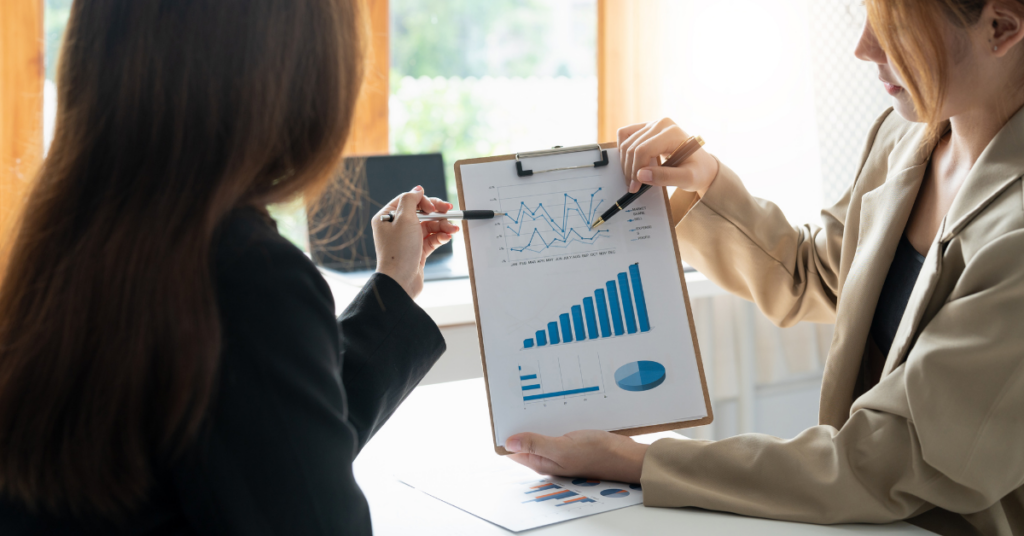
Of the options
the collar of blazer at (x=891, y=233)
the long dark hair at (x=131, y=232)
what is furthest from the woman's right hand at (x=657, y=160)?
the long dark hair at (x=131, y=232)

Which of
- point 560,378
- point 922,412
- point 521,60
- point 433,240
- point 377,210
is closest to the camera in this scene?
point 922,412

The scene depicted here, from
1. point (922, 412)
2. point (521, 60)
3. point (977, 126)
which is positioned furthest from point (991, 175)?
point (521, 60)

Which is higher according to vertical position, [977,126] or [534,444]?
[977,126]

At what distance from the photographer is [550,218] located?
0.90 meters

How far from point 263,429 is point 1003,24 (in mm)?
771

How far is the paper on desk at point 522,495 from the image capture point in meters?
0.73

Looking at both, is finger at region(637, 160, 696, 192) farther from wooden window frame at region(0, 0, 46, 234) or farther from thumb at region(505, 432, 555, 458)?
wooden window frame at region(0, 0, 46, 234)

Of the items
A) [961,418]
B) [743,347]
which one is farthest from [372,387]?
[743,347]

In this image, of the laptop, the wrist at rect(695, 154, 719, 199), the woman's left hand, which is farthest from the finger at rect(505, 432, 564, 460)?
the laptop

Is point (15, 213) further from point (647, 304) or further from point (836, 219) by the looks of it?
point (836, 219)

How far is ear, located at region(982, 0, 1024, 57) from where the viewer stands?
714 millimetres

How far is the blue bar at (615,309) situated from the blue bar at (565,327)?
0.05m

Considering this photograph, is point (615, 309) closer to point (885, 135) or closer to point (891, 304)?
point (891, 304)

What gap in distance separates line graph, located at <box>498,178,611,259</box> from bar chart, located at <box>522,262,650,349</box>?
6cm
